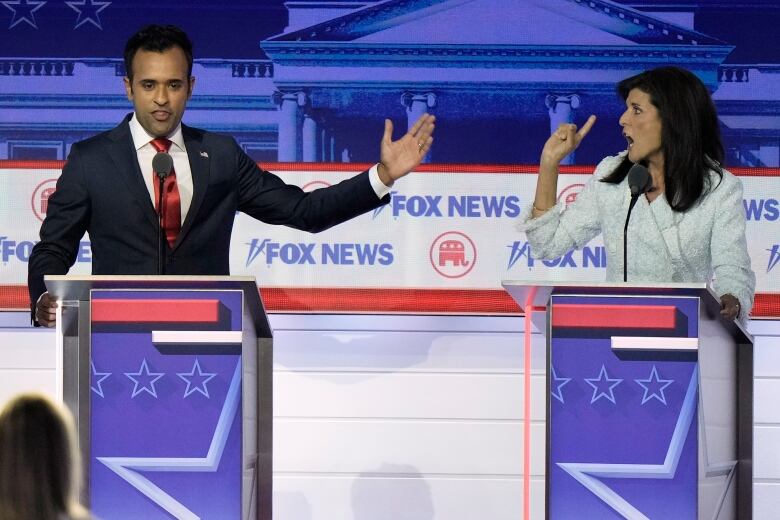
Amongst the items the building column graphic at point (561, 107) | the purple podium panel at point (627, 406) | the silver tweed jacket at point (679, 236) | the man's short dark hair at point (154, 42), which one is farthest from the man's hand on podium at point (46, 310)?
the building column graphic at point (561, 107)

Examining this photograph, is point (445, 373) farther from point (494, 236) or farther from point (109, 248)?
point (109, 248)

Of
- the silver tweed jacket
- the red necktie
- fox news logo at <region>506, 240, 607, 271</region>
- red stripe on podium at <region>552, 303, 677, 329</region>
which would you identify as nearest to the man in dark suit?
the red necktie

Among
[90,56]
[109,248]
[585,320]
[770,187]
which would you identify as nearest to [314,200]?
[109,248]

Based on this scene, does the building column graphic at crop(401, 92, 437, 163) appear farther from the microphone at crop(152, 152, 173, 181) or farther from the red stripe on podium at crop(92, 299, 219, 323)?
the red stripe on podium at crop(92, 299, 219, 323)

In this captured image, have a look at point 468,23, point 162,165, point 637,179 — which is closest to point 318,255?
point 468,23

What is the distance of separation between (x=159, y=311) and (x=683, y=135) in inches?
67.7

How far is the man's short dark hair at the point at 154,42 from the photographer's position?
3899mm

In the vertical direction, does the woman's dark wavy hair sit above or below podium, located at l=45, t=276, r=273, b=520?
above

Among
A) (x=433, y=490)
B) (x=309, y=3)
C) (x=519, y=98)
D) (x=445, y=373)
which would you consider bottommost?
(x=433, y=490)

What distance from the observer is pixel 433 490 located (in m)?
5.00

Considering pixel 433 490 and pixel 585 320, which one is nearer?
pixel 585 320

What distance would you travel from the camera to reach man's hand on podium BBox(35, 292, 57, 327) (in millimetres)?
3240

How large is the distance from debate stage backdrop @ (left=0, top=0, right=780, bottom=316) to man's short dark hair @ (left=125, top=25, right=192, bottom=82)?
0.99 m

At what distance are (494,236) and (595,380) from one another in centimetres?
174
